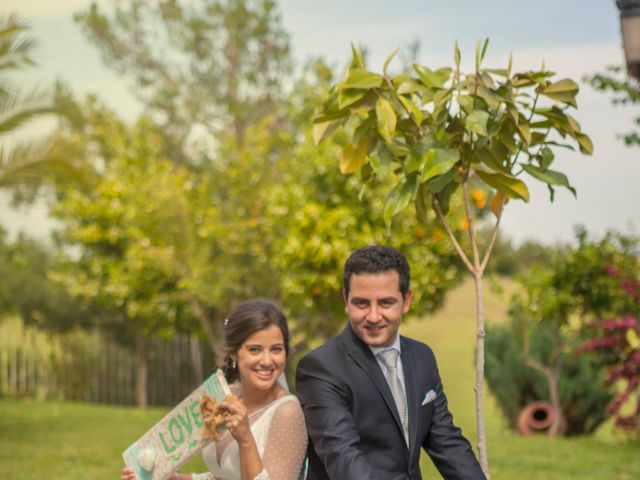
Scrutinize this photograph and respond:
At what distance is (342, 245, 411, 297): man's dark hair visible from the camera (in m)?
3.91

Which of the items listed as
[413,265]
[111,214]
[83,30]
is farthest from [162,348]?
[413,265]

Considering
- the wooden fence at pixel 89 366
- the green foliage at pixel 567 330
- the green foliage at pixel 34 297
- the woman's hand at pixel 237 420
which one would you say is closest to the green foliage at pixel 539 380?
the green foliage at pixel 567 330

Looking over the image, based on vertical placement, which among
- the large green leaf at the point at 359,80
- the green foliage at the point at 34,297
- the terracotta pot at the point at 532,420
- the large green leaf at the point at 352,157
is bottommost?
the terracotta pot at the point at 532,420

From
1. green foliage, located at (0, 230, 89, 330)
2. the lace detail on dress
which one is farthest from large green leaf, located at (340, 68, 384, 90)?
green foliage, located at (0, 230, 89, 330)

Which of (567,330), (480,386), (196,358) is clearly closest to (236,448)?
(480,386)

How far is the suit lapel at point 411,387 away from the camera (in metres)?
3.96

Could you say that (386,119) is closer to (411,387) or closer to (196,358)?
(411,387)

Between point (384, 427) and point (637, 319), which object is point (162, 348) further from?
point (384, 427)

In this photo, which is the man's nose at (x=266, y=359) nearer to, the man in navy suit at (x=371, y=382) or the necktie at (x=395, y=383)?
the man in navy suit at (x=371, y=382)

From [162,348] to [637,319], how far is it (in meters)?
12.2

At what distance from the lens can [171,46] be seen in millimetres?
27531

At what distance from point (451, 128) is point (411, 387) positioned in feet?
4.71

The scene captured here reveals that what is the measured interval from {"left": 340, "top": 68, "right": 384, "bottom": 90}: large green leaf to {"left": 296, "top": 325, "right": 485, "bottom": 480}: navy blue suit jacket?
121 centimetres

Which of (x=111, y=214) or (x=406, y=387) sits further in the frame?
(x=111, y=214)
